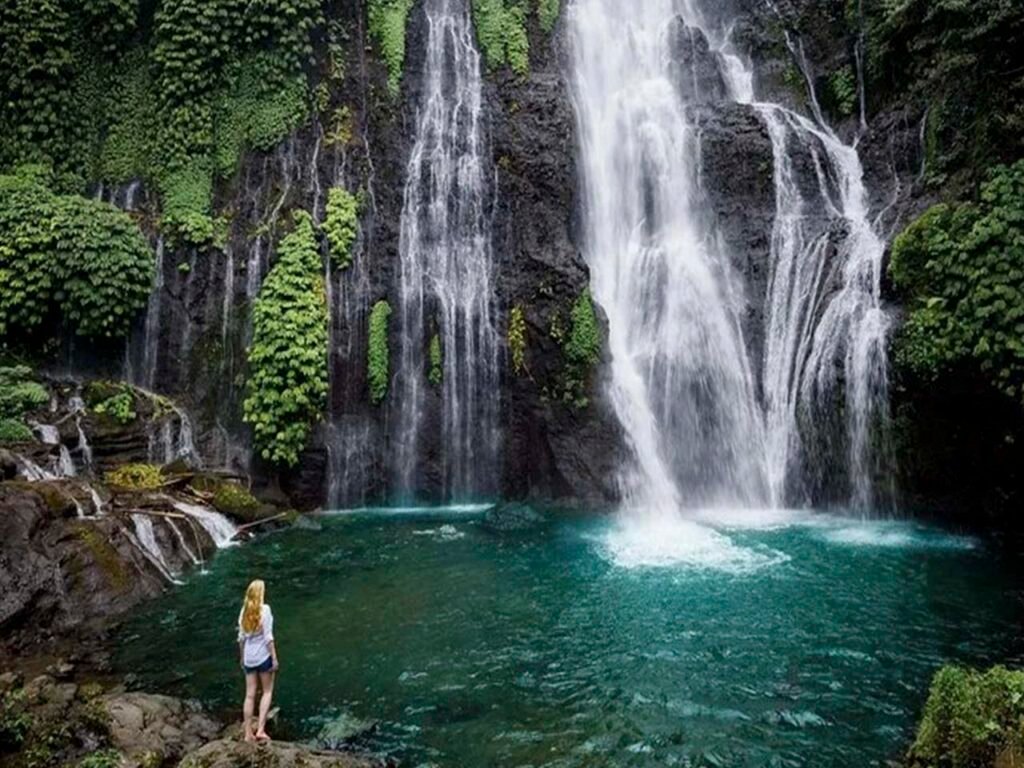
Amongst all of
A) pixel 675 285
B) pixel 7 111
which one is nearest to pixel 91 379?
pixel 7 111

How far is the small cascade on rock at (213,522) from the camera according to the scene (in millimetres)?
14648

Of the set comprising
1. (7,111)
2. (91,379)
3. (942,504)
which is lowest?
(942,504)

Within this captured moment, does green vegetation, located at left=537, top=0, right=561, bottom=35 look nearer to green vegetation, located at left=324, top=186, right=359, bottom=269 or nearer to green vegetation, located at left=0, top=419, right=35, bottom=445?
green vegetation, located at left=324, top=186, right=359, bottom=269

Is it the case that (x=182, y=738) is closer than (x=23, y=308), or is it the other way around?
(x=182, y=738)

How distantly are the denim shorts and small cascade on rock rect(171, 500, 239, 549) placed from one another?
7.88m

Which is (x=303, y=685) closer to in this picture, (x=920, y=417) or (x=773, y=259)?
(x=920, y=417)

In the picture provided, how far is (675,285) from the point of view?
65.0 feet

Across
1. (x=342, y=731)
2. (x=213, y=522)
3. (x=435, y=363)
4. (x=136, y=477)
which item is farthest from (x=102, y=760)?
(x=435, y=363)

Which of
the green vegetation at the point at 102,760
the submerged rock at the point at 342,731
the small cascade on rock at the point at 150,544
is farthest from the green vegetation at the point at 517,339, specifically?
the green vegetation at the point at 102,760

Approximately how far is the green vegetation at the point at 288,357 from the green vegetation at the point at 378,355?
1.14m

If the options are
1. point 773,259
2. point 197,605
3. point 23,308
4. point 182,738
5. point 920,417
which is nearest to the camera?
point 182,738

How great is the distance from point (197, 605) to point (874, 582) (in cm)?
1042

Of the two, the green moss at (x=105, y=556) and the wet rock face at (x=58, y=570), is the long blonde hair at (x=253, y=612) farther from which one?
the green moss at (x=105, y=556)

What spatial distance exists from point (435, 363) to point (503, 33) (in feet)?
36.5
